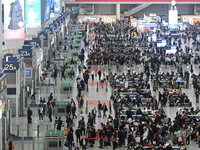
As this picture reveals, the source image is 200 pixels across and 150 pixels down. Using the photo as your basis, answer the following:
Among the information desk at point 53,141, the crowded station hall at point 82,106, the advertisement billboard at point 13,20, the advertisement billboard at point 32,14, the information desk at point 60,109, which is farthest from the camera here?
the advertisement billboard at point 32,14

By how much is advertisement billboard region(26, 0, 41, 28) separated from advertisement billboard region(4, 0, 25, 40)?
6.72m

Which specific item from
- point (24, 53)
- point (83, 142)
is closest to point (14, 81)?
point (24, 53)

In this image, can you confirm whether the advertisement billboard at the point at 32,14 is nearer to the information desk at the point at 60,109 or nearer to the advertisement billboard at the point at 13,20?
the advertisement billboard at the point at 13,20

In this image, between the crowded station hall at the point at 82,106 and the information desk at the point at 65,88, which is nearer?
the crowded station hall at the point at 82,106

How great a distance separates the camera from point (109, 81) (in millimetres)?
45625

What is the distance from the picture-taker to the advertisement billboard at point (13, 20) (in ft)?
132

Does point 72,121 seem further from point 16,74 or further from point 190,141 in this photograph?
point 190,141

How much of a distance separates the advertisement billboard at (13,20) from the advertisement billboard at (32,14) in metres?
6.72

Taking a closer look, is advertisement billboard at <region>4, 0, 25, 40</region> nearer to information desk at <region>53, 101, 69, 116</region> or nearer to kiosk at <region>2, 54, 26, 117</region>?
kiosk at <region>2, 54, 26, 117</region>

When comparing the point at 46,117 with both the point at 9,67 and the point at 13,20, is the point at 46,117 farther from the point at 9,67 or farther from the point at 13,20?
the point at 13,20

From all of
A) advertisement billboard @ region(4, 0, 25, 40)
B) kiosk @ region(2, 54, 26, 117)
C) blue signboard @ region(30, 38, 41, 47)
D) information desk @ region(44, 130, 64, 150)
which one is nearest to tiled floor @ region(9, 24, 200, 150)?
information desk @ region(44, 130, 64, 150)

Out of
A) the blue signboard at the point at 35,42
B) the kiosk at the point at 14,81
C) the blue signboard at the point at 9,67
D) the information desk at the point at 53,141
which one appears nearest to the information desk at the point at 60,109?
the kiosk at the point at 14,81

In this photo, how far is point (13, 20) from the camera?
4066cm

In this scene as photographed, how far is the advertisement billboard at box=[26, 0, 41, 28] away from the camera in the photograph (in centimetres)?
4853
